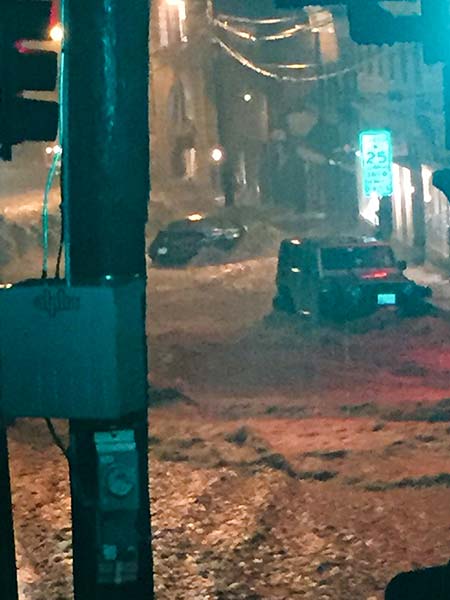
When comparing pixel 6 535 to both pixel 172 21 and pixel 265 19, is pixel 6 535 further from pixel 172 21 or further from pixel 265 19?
pixel 265 19

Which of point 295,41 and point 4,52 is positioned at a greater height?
point 4,52

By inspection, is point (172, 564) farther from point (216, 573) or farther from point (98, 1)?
point (98, 1)

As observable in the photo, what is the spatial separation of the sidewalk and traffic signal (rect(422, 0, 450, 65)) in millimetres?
16274

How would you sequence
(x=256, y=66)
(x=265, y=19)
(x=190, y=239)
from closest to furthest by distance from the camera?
1. (x=190, y=239)
2. (x=265, y=19)
3. (x=256, y=66)

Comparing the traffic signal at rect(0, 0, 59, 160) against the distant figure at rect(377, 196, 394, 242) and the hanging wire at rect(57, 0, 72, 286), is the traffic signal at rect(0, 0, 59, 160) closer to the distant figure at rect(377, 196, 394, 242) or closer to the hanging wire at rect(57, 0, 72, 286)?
the hanging wire at rect(57, 0, 72, 286)

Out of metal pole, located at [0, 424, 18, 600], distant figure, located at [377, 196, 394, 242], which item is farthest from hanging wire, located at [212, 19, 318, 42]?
metal pole, located at [0, 424, 18, 600]

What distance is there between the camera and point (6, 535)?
13.6 ft

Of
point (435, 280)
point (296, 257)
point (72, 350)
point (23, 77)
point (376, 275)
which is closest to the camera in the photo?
point (72, 350)

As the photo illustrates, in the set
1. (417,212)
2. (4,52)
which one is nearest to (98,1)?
(4,52)

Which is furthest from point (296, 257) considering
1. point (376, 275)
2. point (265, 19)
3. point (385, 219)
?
point (265, 19)

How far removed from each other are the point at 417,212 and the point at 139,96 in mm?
29285

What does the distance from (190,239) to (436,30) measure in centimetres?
2950

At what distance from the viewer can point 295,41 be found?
43.7m

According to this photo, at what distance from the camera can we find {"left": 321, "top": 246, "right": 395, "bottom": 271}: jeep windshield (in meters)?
20.1
